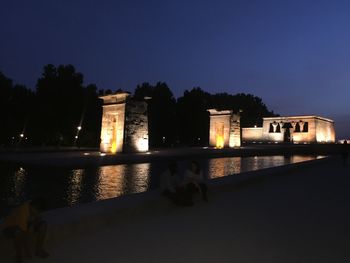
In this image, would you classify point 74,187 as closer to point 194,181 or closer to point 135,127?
point 194,181

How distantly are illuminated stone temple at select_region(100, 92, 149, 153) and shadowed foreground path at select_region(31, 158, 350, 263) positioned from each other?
14.9 m

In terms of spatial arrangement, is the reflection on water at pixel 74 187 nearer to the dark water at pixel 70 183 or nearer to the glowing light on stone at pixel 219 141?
the dark water at pixel 70 183

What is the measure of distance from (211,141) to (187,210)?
2923 centimetres

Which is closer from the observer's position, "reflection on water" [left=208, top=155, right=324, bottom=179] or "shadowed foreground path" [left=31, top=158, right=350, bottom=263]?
"shadowed foreground path" [left=31, top=158, right=350, bottom=263]

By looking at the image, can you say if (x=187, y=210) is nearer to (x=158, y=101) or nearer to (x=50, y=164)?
(x=50, y=164)

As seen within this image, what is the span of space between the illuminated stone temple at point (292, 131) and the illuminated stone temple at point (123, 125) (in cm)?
2700

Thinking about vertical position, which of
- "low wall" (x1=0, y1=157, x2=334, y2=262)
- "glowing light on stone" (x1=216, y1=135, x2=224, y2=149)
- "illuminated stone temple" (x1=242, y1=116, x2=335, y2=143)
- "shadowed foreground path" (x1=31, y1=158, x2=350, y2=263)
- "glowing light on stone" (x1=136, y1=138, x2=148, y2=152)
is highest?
"illuminated stone temple" (x1=242, y1=116, x2=335, y2=143)

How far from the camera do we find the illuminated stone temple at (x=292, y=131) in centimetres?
4666

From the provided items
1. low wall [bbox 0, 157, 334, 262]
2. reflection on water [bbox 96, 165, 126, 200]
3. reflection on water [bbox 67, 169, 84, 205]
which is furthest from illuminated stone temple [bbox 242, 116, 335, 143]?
low wall [bbox 0, 157, 334, 262]

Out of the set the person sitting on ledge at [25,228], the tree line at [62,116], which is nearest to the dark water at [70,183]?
the person sitting on ledge at [25,228]

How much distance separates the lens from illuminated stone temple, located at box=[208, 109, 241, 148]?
3359 centimetres

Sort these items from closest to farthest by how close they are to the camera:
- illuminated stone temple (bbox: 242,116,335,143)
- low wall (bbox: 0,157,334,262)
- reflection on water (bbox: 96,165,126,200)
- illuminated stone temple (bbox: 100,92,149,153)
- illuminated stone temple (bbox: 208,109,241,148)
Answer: low wall (bbox: 0,157,334,262)
reflection on water (bbox: 96,165,126,200)
illuminated stone temple (bbox: 100,92,149,153)
illuminated stone temple (bbox: 208,109,241,148)
illuminated stone temple (bbox: 242,116,335,143)

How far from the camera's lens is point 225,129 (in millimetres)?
33938

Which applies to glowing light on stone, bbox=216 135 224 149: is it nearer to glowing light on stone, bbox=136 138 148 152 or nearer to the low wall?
glowing light on stone, bbox=136 138 148 152
